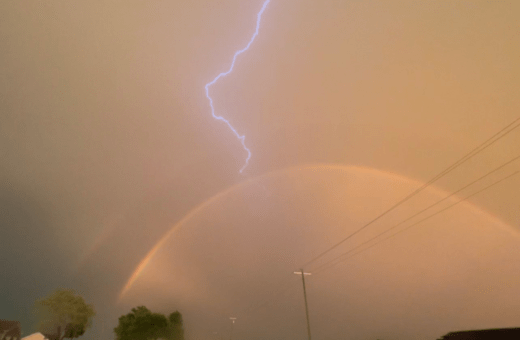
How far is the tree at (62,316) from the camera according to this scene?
39.8m

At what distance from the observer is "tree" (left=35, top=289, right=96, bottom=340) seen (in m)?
39.8

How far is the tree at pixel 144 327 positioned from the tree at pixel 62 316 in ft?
43.8

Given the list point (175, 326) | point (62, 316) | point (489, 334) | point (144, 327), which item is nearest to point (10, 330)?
point (62, 316)

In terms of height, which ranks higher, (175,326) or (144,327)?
(175,326)

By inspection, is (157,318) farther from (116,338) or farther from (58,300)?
(58,300)

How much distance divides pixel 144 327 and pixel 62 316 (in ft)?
56.6

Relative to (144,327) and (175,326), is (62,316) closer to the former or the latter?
(144,327)

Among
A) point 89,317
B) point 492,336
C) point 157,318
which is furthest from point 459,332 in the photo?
point 157,318

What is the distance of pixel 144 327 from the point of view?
55250 millimetres

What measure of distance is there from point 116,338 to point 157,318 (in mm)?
6734

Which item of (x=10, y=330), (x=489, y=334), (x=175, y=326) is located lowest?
(x=489, y=334)

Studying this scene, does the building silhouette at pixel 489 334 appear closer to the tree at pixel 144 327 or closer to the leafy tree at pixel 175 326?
the tree at pixel 144 327

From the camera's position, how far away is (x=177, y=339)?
59.8 m

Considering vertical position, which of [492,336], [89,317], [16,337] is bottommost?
[492,336]
